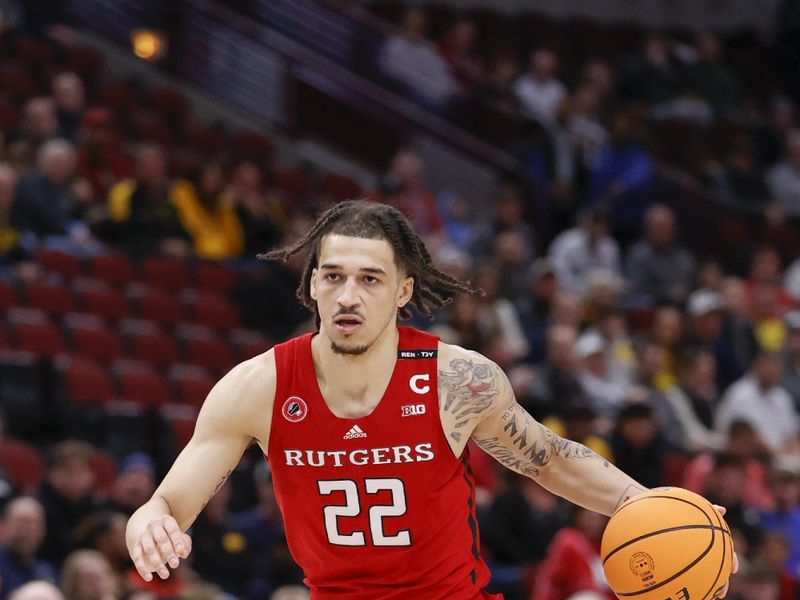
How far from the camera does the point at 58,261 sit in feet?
38.4

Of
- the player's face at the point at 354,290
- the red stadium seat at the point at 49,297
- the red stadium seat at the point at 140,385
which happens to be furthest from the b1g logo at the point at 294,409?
the red stadium seat at the point at 49,297

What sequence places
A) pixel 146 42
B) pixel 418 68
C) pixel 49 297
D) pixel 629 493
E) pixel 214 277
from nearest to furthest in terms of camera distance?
pixel 629 493, pixel 49 297, pixel 214 277, pixel 146 42, pixel 418 68

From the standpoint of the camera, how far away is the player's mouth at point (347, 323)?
4977mm

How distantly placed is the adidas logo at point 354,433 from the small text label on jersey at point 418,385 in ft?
0.79

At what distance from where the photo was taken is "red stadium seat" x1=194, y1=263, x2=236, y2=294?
41.3 ft

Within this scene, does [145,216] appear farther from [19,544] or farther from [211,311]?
[19,544]

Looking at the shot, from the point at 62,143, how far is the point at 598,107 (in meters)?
7.25

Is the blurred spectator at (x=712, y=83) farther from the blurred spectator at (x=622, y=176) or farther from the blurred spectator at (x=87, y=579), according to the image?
the blurred spectator at (x=87, y=579)

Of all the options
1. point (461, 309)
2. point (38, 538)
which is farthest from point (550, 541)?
point (38, 538)

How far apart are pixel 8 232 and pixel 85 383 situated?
159 centimetres

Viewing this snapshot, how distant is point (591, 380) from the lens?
1241cm

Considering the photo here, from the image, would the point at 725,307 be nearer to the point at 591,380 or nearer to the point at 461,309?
the point at 591,380

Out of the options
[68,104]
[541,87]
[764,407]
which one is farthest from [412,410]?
[541,87]

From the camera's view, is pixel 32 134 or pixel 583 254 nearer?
pixel 32 134
